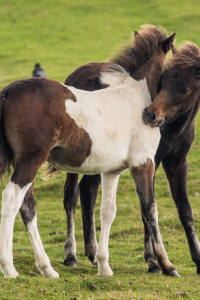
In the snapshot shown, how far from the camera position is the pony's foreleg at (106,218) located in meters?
5.88

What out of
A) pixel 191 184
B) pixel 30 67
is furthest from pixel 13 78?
pixel 191 184

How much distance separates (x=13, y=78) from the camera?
88.5 feet

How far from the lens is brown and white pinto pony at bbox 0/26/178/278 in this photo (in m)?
4.89

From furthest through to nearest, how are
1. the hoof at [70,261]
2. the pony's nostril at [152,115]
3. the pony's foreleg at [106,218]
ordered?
the hoof at [70,261] < the pony's foreleg at [106,218] < the pony's nostril at [152,115]

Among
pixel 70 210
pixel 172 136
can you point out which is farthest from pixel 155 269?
pixel 172 136

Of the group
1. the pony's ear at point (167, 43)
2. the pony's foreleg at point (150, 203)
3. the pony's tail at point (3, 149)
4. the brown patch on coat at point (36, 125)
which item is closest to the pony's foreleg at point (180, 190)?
the pony's foreleg at point (150, 203)

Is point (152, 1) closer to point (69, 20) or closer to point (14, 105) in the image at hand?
point (69, 20)

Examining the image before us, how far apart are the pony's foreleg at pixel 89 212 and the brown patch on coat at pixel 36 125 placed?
2.44 m

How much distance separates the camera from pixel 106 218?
239 inches

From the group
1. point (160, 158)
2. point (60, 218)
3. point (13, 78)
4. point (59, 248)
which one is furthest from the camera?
point (13, 78)

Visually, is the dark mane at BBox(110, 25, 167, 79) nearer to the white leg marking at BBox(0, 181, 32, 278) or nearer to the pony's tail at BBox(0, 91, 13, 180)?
the pony's tail at BBox(0, 91, 13, 180)

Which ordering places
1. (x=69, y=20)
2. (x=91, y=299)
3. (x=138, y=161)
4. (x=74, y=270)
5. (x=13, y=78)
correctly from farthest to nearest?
(x=69, y=20) → (x=13, y=78) → (x=74, y=270) → (x=138, y=161) → (x=91, y=299)

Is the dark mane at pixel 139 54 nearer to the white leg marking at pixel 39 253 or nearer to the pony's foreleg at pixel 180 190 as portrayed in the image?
the pony's foreleg at pixel 180 190

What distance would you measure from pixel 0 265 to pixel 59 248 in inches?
139
